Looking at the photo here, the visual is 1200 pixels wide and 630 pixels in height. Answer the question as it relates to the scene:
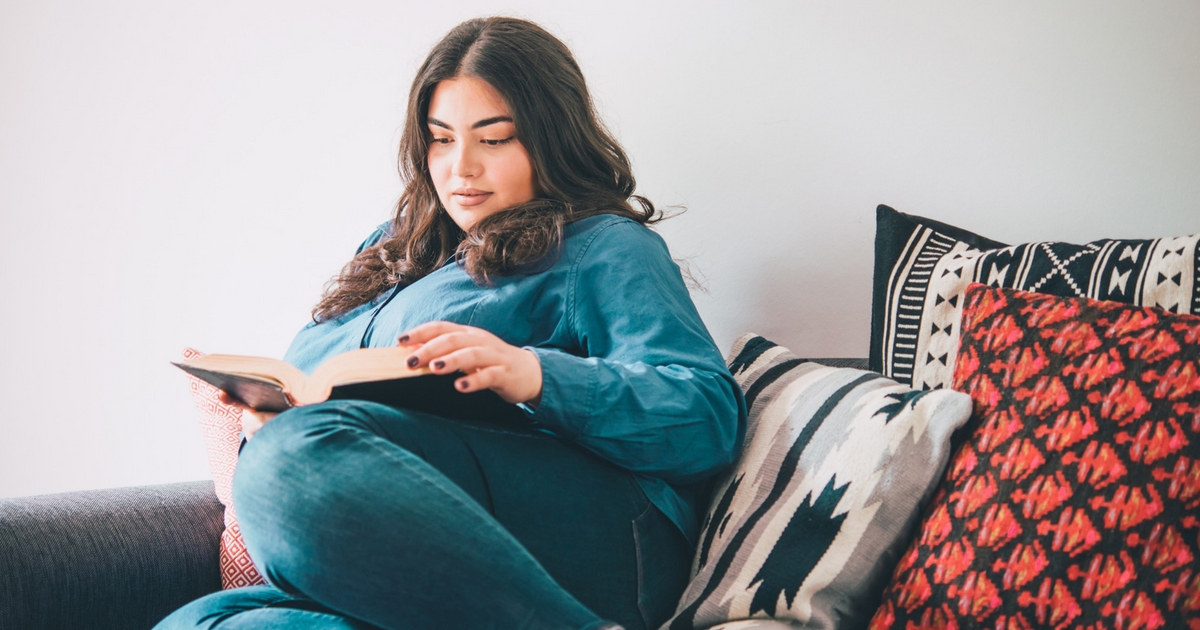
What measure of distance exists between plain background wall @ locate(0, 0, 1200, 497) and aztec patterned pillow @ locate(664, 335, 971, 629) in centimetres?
36

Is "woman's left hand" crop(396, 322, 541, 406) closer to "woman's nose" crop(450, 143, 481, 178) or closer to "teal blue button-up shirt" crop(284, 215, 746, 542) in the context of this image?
"teal blue button-up shirt" crop(284, 215, 746, 542)

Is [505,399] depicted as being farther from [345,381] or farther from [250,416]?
[250,416]

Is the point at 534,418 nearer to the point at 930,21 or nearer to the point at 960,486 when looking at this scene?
the point at 960,486

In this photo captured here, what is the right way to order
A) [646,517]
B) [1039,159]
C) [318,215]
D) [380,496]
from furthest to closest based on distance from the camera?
[318,215], [1039,159], [646,517], [380,496]

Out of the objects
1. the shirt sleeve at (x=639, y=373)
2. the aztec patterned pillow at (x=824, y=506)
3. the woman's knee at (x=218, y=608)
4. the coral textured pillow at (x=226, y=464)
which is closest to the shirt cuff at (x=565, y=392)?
the shirt sleeve at (x=639, y=373)

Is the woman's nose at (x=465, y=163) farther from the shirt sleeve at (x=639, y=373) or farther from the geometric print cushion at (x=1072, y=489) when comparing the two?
the geometric print cushion at (x=1072, y=489)

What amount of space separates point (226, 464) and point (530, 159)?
0.60 m

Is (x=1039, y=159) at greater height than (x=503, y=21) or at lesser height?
lesser

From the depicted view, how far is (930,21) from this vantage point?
120 centimetres

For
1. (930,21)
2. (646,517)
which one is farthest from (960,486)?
(930,21)

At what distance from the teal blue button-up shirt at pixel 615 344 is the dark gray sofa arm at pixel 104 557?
0.27m

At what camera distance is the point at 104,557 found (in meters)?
1.01

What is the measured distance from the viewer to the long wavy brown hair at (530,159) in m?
1.11

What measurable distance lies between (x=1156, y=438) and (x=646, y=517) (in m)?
0.47
